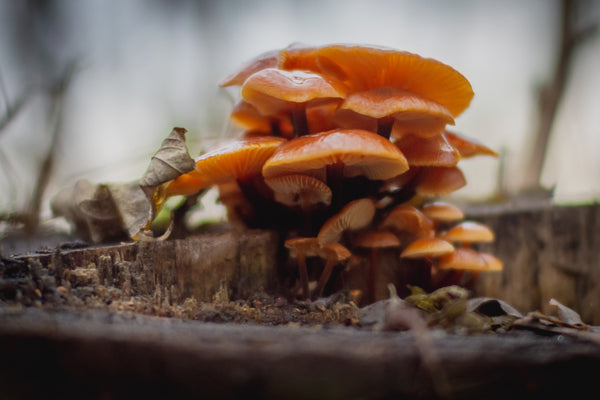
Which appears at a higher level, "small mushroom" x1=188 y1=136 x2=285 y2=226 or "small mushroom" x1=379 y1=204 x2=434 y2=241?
"small mushroom" x1=188 y1=136 x2=285 y2=226

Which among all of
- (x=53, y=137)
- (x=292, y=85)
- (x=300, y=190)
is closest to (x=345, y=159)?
(x=300, y=190)

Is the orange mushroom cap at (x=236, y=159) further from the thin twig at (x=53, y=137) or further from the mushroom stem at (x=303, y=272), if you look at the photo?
the thin twig at (x=53, y=137)

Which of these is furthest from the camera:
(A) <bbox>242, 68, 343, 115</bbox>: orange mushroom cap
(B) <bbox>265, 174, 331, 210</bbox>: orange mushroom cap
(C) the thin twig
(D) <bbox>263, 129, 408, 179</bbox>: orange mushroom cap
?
(C) the thin twig

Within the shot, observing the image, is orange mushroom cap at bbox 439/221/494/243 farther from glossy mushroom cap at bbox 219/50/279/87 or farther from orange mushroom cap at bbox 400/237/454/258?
glossy mushroom cap at bbox 219/50/279/87

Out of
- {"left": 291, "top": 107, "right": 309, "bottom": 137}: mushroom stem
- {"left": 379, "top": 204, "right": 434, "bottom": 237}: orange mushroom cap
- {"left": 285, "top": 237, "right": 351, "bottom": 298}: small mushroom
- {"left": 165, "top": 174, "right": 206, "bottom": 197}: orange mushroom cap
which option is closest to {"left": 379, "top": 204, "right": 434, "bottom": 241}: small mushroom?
{"left": 379, "top": 204, "right": 434, "bottom": 237}: orange mushroom cap

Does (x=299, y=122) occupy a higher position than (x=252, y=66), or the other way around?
(x=252, y=66)

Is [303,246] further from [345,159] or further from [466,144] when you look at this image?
[466,144]
